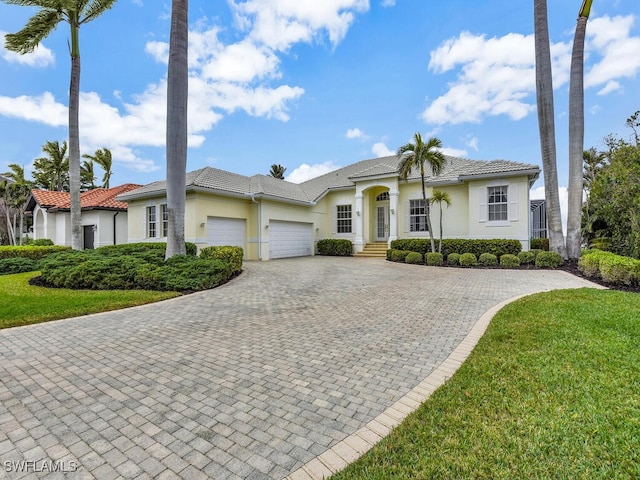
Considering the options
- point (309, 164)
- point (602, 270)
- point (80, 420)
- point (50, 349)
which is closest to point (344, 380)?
point (80, 420)

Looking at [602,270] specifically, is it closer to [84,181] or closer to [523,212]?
[523,212]

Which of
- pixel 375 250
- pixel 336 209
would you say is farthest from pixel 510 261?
pixel 336 209

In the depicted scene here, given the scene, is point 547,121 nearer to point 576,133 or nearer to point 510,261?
point 576,133

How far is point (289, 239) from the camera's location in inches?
749

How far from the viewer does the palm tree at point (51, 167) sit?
3092cm

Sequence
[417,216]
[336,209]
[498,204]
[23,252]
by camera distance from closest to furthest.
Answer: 1. [23,252]
2. [498,204]
3. [417,216]
4. [336,209]

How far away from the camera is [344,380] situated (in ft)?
11.6

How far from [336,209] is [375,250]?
4362mm

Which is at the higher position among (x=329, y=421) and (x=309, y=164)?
(x=309, y=164)

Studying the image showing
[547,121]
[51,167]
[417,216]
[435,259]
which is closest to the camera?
[547,121]

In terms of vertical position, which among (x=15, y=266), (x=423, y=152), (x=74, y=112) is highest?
(x=74, y=112)

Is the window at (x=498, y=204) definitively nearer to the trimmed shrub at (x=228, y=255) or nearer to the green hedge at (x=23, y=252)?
the trimmed shrub at (x=228, y=255)

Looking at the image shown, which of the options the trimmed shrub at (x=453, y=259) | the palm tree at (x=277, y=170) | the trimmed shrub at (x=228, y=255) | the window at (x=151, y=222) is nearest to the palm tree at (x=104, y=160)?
the palm tree at (x=277, y=170)

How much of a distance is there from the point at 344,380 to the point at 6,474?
9.29 ft
